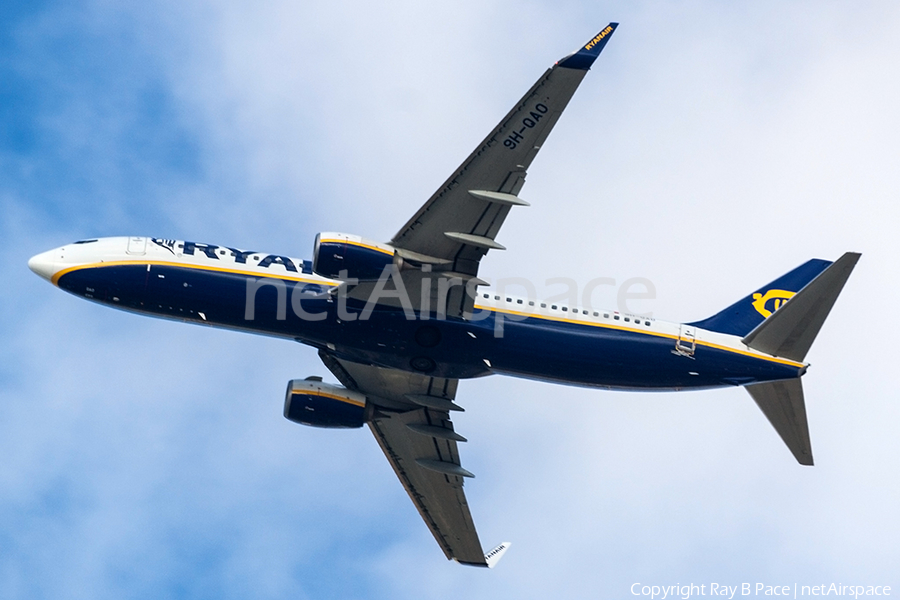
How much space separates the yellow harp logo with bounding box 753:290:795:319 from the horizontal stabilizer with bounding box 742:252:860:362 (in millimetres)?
3451

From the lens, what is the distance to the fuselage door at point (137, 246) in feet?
159

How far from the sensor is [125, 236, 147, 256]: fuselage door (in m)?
48.4

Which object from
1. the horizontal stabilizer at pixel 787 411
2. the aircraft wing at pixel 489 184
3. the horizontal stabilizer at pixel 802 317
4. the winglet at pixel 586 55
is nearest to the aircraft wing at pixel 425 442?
the aircraft wing at pixel 489 184

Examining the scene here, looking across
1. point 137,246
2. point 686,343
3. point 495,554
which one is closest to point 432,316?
point 686,343

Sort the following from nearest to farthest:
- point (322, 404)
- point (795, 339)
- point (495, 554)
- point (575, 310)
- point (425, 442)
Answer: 1. point (795, 339)
2. point (575, 310)
3. point (322, 404)
4. point (425, 442)
5. point (495, 554)

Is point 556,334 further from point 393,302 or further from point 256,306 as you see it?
point 256,306

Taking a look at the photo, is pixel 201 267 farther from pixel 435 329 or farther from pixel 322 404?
pixel 435 329

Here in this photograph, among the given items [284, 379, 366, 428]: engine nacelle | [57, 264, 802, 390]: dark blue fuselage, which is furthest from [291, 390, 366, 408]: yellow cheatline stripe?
[57, 264, 802, 390]: dark blue fuselage

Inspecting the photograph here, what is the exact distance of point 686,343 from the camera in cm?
4819

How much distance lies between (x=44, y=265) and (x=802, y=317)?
3335 centimetres

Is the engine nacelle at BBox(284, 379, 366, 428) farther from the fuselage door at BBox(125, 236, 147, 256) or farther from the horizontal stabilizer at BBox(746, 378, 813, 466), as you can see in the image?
the horizontal stabilizer at BBox(746, 378, 813, 466)

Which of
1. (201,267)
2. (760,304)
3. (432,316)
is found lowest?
(432,316)

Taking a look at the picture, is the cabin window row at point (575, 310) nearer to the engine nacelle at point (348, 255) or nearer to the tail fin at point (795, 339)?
the tail fin at point (795, 339)

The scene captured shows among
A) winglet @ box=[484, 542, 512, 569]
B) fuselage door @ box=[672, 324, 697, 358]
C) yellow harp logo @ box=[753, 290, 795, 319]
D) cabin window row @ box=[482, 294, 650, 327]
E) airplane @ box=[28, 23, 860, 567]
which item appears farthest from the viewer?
winglet @ box=[484, 542, 512, 569]
